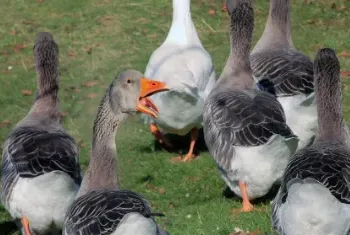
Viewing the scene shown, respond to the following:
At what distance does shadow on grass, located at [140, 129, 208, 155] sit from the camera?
11.5 meters

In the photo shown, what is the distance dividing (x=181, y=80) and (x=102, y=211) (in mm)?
4273

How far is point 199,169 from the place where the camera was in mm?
10734

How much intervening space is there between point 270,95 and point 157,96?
72.0 inches

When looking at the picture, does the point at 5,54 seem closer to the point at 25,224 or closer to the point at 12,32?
the point at 12,32

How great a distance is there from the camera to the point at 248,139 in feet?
29.1

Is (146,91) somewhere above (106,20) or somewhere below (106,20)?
above

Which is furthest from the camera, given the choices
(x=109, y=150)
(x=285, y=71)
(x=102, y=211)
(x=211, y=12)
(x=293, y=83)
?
(x=211, y=12)

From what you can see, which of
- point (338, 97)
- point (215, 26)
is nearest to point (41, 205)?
point (338, 97)

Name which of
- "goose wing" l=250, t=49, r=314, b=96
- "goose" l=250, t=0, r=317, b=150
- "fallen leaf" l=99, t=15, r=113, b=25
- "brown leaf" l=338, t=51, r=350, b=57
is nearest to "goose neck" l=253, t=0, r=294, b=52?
"goose" l=250, t=0, r=317, b=150

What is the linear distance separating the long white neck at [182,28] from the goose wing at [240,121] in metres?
1.93

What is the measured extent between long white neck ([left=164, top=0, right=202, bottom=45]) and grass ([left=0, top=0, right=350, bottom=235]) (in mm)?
1465

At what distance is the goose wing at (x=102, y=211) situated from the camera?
6.26 metres

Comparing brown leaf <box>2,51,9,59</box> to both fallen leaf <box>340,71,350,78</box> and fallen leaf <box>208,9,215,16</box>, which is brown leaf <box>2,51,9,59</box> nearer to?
fallen leaf <box>208,9,215,16</box>

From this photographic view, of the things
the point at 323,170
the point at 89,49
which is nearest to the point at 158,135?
the point at 89,49
